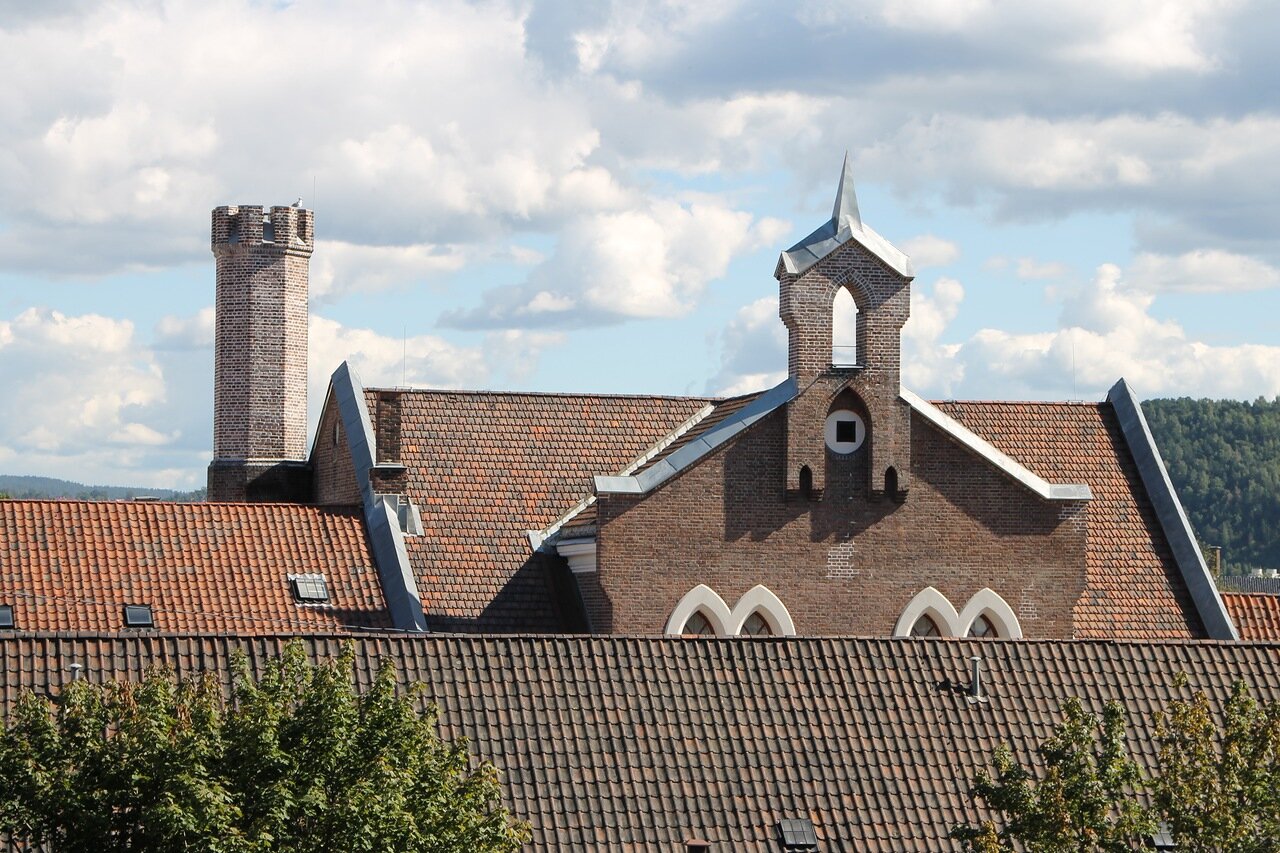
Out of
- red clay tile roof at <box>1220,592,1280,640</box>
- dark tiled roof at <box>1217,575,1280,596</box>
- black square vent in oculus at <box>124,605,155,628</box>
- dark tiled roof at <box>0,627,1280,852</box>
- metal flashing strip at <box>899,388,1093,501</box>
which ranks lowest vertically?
dark tiled roof at <box>0,627,1280,852</box>

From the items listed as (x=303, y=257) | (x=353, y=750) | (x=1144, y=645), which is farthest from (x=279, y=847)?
(x=303, y=257)

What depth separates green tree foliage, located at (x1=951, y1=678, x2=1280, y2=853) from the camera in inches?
915

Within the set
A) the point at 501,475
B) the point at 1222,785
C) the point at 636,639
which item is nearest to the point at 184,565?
the point at 501,475

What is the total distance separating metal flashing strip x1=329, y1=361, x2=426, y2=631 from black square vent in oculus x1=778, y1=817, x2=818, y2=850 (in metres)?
13.1

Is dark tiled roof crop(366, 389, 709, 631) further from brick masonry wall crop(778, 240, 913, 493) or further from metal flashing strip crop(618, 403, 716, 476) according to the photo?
brick masonry wall crop(778, 240, 913, 493)

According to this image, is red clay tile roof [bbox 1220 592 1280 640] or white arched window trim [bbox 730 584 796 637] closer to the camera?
white arched window trim [bbox 730 584 796 637]

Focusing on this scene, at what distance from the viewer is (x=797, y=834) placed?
27.5 metres

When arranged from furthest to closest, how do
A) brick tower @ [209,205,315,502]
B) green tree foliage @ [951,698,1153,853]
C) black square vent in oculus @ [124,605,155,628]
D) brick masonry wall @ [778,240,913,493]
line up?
brick tower @ [209,205,315,502] → brick masonry wall @ [778,240,913,493] → black square vent in oculus @ [124,605,155,628] → green tree foliage @ [951,698,1153,853]

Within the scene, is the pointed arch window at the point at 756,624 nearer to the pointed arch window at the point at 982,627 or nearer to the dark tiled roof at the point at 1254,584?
the pointed arch window at the point at 982,627

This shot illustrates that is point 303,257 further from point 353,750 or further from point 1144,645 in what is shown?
point 353,750

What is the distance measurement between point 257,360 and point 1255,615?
23350mm

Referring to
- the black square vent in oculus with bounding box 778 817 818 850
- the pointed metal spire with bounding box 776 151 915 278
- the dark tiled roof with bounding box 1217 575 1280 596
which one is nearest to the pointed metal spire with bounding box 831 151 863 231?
the pointed metal spire with bounding box 776 151 915 278

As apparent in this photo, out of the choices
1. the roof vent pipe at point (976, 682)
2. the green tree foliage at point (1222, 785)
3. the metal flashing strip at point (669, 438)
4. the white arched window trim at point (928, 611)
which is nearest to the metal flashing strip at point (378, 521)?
the metal flashing strip at point (669, 438)

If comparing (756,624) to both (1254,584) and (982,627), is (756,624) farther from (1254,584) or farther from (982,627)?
(1254,584)
